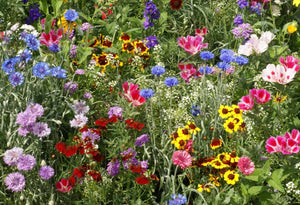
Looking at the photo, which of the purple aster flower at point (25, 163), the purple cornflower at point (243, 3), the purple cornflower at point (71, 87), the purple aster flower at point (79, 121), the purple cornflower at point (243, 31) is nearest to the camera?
the purple aster flower at point (25, 163)

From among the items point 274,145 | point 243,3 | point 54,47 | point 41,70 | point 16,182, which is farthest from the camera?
point 243,3

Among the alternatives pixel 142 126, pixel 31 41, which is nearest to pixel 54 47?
pixel 31 41

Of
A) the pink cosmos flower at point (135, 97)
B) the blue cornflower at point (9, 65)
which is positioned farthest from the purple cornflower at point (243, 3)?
the blue cornflower at point (9, 65)

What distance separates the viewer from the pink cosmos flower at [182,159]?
2.32 metres

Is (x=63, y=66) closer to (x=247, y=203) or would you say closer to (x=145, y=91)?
(x=145, y=91)

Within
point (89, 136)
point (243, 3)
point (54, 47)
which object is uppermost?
point (54, 47)

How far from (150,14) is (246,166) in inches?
65.4

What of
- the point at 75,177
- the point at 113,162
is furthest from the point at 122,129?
the point at 75,177

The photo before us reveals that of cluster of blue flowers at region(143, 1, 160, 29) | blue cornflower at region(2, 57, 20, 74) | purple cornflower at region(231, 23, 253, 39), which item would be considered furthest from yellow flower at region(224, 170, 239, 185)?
cluster of blue flowers at region(143, 1, 160, 29)

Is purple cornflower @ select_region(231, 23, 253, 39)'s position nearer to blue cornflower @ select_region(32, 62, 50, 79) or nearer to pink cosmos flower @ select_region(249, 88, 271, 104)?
pink cosmos flower @ select_region(249, 88, 271, 104)

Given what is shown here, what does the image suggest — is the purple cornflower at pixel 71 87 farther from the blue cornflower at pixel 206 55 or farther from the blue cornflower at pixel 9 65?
the blue cornflower at pixel 206 55

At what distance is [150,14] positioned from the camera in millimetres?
3523

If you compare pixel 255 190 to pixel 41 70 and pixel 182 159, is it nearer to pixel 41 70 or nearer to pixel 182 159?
pixel 182 159

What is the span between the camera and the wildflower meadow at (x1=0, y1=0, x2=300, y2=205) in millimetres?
2285
